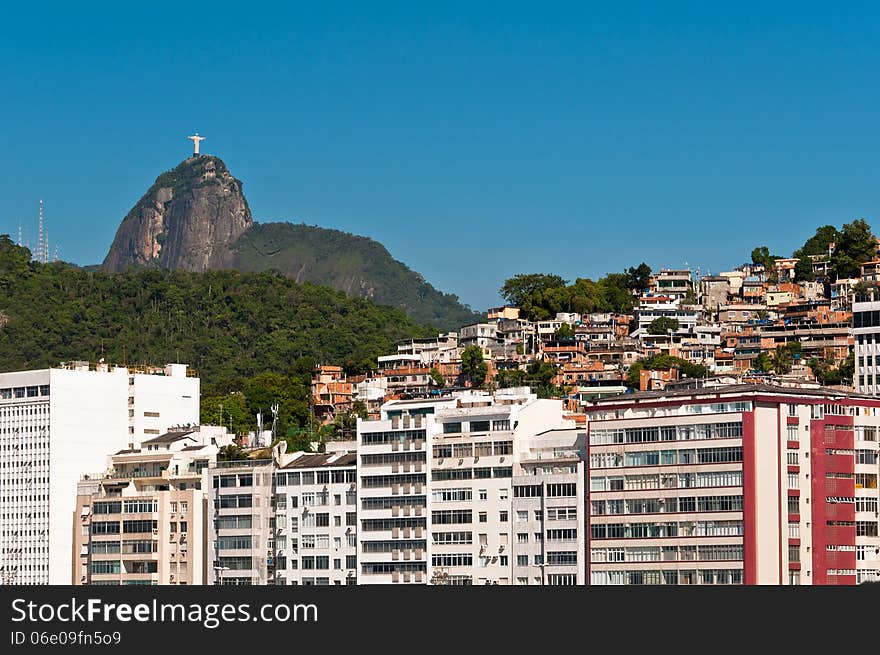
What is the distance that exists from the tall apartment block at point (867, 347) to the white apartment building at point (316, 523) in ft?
158

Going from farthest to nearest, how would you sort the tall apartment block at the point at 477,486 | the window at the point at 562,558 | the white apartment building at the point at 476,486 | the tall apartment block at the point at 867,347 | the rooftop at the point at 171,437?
1. the tall apartment block at the point at 867,347
2. the rooftop at the point at 171,437
3. the white apartment building at the point at 476,486
4. the tall apartment block at the point at 477,486
5. the window at the point at 562,558

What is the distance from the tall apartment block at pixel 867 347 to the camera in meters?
177

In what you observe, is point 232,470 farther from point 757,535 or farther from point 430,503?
point 757,535

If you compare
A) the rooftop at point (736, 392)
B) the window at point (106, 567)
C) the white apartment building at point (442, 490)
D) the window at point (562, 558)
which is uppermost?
the rooftop at point (736, 392)

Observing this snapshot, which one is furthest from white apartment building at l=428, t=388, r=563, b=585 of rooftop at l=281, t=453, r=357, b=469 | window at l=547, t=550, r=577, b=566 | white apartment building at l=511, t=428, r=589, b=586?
rooftop at l=281, t=453, r=357, b=469

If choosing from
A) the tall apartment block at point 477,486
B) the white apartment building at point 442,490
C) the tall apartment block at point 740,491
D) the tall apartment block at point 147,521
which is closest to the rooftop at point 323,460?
the white apartment building at point 442,490

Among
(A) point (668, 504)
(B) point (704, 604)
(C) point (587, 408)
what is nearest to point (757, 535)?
(A) point (668, 504)

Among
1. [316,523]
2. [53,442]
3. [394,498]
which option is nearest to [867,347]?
[394,498]

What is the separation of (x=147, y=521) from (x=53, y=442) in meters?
15.9

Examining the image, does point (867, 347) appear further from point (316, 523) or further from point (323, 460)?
point (316, 523)

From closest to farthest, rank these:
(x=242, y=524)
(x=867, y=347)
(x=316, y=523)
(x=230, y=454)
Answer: (x=316, y=523), (x=242, y=524), (x=230, y=454), (x=867, y=347)

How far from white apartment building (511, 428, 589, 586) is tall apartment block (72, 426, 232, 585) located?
25.5 m

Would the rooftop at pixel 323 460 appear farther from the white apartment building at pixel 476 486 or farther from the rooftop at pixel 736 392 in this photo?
the rooftop at pixel 736 392

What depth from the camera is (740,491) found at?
4975 inches
